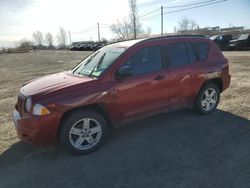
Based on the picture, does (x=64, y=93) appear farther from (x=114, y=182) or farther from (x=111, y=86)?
(x=114, y=182)

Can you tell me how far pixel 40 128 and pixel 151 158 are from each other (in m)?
1.72

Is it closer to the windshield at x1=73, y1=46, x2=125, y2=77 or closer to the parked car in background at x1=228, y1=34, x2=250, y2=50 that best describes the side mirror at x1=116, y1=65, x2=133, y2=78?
the windshield at x1=73, y1=46, x2=125, y2=77

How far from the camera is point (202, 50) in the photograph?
5344mm

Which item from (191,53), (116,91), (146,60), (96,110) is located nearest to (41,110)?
(96,110)

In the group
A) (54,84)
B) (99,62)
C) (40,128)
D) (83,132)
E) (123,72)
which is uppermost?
(99,62)

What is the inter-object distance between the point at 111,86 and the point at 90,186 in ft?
5.16

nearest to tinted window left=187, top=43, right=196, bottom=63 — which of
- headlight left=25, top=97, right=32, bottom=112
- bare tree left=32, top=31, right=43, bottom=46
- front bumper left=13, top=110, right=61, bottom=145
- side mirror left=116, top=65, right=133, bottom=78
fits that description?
side mirror left=116, top=65, right=133, bottom=78

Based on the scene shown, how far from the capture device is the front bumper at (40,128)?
3.61 meters

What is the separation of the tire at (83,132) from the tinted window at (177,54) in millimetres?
1810

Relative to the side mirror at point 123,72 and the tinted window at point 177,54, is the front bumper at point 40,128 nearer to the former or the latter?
the side mirror at point 123,72

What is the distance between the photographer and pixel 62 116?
3.73 metres

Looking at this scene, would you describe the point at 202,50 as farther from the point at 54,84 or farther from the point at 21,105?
the point at 21,105

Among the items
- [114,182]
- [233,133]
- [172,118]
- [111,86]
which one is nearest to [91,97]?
[111,86]

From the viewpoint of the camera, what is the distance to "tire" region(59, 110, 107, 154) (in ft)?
12.4
